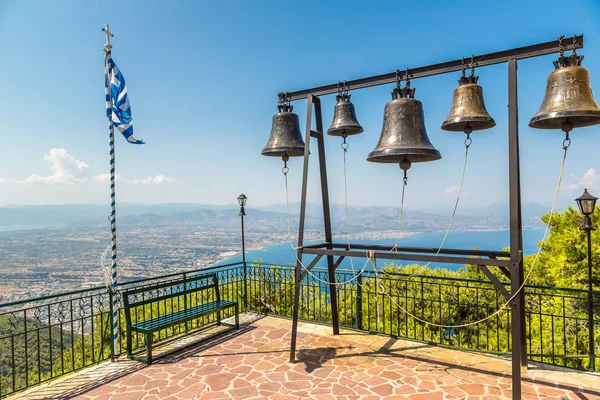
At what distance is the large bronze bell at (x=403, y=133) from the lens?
3.55 meters

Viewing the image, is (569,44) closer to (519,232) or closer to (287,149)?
(519,232)

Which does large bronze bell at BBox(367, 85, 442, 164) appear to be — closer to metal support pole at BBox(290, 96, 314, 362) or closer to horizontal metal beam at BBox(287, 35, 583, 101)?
horizontal metal beam at BBox(287, 35, 583, 101)

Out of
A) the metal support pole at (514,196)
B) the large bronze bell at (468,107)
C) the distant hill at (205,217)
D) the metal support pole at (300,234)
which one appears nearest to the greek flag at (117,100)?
the metal support pole at (300,234)

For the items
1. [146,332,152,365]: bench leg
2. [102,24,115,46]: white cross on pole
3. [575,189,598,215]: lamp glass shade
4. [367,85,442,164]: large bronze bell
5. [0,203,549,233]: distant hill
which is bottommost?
[0,203,549,233]: distant hill

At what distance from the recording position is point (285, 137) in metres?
4.91

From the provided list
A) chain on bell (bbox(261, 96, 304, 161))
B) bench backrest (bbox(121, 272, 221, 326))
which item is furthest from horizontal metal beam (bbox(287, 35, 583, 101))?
bench backrest (bbox(121, 272, 221, 326))

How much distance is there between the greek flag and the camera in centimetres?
526

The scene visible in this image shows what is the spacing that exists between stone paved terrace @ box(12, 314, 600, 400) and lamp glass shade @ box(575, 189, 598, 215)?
3.46m

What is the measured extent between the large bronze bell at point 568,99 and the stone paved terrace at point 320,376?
9.19 ft

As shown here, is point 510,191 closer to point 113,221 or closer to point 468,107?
point 468,107

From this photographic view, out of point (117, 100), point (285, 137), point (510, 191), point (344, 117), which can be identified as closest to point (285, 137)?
point (285, 137)

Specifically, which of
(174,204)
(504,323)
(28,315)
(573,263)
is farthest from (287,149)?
(174,204)

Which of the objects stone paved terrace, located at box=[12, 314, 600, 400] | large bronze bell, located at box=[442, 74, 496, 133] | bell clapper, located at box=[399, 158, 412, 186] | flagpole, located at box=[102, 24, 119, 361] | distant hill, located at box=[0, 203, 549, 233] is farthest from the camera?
distant hill, located at box=[0, 203, 549, 233]

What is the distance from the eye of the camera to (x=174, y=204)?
165625 mm
